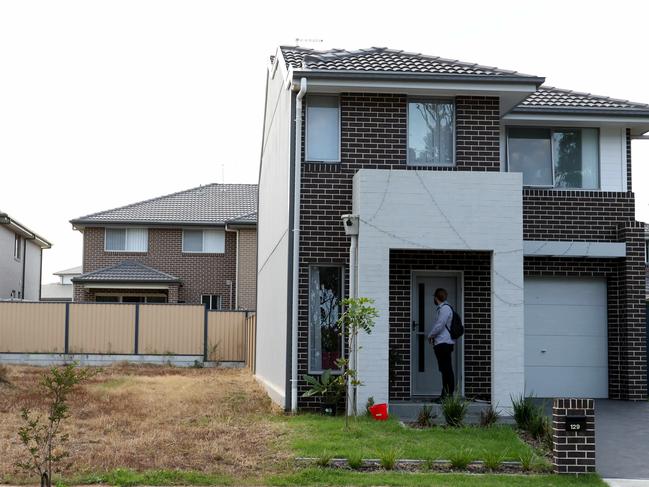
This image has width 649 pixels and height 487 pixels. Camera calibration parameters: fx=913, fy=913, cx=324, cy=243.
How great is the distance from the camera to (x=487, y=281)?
15.8 meters

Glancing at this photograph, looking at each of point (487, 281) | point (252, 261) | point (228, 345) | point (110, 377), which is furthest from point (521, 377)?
point (252, 261)

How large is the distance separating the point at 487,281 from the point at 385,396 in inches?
120

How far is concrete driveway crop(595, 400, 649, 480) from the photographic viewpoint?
10.6 m

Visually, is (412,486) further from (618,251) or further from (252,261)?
(252,261)

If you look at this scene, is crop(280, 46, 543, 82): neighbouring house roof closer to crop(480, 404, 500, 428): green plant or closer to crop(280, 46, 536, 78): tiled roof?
crop(280, 46, 536, 78): tiled roof

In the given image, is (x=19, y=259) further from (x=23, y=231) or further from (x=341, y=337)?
(x=341, y=337)

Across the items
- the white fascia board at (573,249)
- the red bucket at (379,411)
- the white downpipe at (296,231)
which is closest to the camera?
the red bucket at (379,411)

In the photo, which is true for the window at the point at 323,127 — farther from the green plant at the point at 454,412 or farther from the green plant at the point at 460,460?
the green plant at the point at 460,460

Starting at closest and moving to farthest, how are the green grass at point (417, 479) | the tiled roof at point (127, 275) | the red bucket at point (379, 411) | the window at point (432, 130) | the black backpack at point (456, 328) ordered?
the green grass at point (417, 479)
the red bucket at point (379, 411)
the black backpack at point (456, 328)
the window at point (432, 130)
the tiled roof at point (127, 275)

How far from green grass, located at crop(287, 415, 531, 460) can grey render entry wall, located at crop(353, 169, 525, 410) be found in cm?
164

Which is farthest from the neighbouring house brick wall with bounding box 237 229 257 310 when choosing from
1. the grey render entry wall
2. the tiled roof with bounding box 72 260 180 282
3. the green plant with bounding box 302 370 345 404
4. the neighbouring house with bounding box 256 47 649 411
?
the grey render entry wall

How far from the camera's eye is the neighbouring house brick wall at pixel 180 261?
37.8 metres

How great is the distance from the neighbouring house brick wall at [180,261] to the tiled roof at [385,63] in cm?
2132

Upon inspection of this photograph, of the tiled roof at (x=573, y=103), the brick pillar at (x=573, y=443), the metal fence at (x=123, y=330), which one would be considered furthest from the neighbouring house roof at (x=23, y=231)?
the brick pillar at (x=573, y=443)
